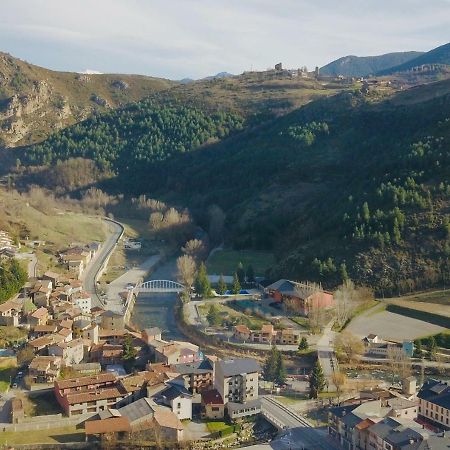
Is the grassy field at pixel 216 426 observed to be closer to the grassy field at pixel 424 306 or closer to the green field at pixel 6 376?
the green field at pixel 6 376

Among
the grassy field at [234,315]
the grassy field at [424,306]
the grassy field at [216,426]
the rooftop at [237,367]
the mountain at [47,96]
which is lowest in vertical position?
the grassy field at [216,426]

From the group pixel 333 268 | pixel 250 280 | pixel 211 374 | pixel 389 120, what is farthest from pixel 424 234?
pixel 389 120

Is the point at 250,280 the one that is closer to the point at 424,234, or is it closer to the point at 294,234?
the point at 294,234

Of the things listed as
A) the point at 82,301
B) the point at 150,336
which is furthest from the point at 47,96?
the point at 150,336

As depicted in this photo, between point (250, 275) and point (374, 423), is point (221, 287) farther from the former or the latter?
point (374, 423)

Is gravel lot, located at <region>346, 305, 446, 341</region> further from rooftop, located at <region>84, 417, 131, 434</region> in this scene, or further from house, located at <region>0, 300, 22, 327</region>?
house, located at <region>0, 300, 22, 327</region>

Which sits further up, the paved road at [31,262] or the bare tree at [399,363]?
the paved road at [31,262]

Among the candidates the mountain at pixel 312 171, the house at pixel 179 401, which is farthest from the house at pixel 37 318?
the mountain at pixel 312 171
